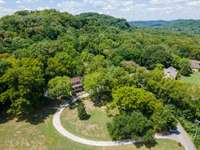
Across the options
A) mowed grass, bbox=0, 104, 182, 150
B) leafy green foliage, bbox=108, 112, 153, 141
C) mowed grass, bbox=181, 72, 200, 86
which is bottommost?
mowed grass, bbox=181, 72, 200, 86

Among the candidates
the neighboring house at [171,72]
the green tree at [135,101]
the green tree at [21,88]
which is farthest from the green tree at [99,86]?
the neighboring house at [171,72]

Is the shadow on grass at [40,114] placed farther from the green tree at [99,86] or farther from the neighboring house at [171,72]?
the neighboring house at [171,72]

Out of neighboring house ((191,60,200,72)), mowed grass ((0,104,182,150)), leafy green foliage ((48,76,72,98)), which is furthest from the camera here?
neighboring house ((191,60,200,72))

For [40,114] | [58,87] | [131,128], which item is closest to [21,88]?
[40,114]

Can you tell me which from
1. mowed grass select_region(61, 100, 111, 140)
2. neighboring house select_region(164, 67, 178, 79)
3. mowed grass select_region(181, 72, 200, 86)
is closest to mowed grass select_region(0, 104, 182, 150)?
mowed grass select_region(61, 100, 111, 140)

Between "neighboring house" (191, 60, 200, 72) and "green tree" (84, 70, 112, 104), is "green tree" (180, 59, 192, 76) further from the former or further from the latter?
"green tree" (84, 70, 112, 104)

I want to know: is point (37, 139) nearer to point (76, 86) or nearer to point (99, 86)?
point (99, 86)
